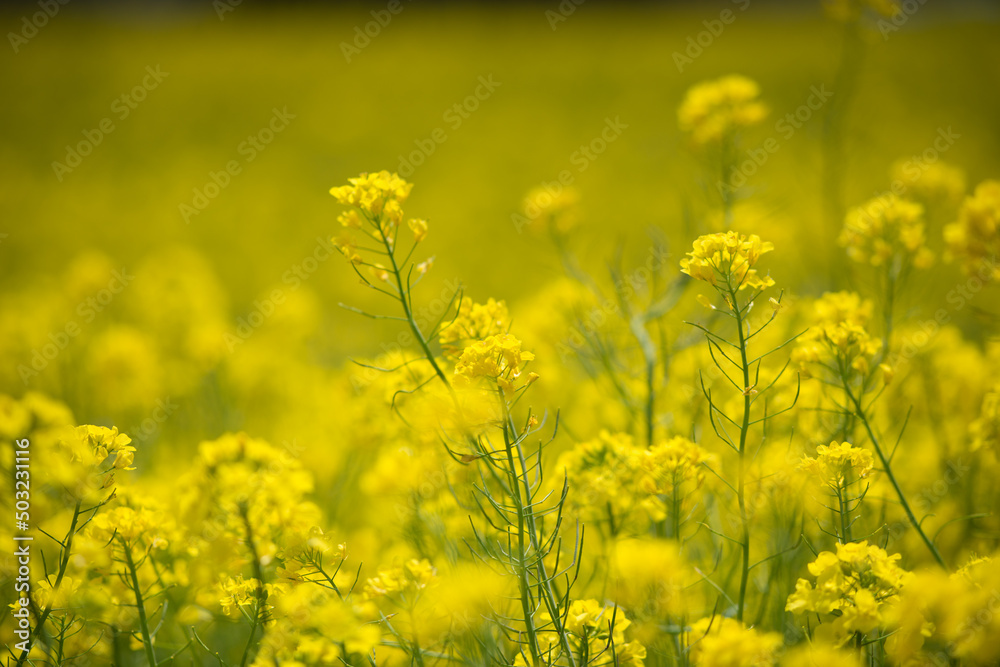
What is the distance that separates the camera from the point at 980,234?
1593 millimetres

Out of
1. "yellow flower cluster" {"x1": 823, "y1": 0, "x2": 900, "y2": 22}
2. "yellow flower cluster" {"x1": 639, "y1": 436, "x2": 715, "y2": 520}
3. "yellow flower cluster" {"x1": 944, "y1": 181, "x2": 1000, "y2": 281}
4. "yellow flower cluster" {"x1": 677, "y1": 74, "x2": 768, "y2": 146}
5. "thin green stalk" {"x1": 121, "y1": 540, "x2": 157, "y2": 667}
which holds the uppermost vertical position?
"yellow flower cluster" {"x1": 823, "y1": 0, "x2": 900, "y2": 22}

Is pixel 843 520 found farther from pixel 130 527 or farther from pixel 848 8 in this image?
pixel 848 8

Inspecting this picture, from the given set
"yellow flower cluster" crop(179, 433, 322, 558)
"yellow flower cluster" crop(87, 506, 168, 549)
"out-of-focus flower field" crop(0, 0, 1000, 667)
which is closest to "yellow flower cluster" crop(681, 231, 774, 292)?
"out-of-focus flower field" crop(0, 0, 1000, 667)

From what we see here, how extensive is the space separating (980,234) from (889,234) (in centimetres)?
20

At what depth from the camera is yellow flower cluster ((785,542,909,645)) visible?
103 centimetres

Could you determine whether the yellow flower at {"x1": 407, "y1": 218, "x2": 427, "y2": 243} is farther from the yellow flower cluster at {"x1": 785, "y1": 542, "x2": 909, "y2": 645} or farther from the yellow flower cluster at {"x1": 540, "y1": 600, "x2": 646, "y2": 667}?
the yellow flower cluster at {"x1": 785, "y1": 542, "x2": 909, "y2": 645}

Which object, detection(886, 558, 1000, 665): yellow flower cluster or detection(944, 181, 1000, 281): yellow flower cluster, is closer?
detection(886, 558, 1000, 665): yellow flower cluster

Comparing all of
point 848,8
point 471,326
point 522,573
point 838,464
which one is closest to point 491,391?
point 471,326

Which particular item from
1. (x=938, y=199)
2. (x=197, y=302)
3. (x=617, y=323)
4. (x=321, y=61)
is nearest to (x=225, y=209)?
(x=197, y=302)

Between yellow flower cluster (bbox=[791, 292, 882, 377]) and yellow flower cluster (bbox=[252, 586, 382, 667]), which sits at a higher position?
yellow flower cluster (bbox=[791, 292, 882, 377])

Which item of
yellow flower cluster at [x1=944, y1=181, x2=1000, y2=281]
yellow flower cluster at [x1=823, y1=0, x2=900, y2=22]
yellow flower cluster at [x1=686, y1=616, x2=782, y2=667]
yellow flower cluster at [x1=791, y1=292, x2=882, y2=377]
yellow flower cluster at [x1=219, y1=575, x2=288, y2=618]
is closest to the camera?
yellow flower cluster at [x1=686, y1=616, x2=782, y2=667]

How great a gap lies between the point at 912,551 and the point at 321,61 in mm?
10561

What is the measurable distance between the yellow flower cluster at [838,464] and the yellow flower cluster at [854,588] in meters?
0.13

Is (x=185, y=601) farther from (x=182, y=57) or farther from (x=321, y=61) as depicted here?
(x=182, y=57)
